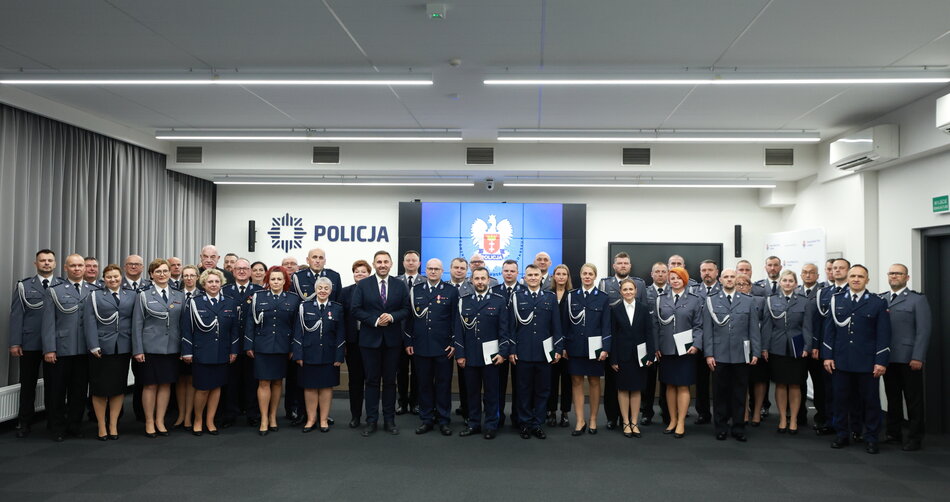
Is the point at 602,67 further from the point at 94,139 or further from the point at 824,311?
the point at 94,139

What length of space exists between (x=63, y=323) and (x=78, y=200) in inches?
95.9

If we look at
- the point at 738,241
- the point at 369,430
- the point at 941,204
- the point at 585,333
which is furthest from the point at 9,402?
the point at 738,241

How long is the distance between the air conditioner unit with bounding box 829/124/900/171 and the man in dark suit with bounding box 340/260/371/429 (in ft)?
18.6

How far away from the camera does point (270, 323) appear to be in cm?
574

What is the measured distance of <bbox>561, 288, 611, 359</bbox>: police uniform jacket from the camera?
18.7 feet

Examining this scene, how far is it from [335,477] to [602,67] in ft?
13.5

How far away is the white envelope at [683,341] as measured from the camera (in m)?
5.75

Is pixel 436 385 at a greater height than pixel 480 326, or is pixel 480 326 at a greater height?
pixel 480 326

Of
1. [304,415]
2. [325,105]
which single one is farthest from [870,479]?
[325,105]

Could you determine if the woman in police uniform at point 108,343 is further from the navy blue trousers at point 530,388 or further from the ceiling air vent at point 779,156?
the ceiling air vent at point 779,156


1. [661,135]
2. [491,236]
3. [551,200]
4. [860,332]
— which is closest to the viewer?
[860,332]

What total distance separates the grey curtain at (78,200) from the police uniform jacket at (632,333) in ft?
20.3

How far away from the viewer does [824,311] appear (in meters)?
5.83

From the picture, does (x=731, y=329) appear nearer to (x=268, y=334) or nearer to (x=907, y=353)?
(x=907, y=353)
